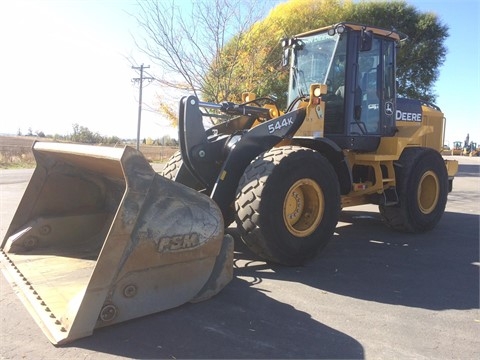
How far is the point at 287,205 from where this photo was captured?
15.9 feet

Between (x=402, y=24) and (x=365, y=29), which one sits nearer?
(x=365, y=29)

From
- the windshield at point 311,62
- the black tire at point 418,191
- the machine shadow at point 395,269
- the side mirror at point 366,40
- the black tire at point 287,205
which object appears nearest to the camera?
the machine shadow at point 395,269

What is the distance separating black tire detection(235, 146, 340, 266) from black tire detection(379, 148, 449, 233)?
2032mm

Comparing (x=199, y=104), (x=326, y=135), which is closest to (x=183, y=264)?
(x=199, y=104)

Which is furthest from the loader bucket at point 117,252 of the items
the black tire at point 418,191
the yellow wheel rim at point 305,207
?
the black tire at point 418,191

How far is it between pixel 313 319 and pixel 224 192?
1.78m

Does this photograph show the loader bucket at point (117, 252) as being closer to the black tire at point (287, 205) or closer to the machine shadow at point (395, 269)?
the black tire at point (287, 205)

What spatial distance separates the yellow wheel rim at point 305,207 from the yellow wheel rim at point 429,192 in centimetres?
290

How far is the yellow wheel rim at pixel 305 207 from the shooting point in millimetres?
→ 4859

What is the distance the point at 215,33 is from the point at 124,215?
1054 centimetres

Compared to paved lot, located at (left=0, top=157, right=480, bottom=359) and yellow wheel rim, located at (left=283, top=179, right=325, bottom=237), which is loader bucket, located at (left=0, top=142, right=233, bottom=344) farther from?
yellow wheel rim, located at (left=283, top=179, right=325, bottom=237)

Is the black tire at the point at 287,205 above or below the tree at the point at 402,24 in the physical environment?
below

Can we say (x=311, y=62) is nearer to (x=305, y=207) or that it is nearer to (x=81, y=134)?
(x=305, y=207)

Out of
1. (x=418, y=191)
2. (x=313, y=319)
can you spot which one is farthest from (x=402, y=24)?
(x=313, y=319)
